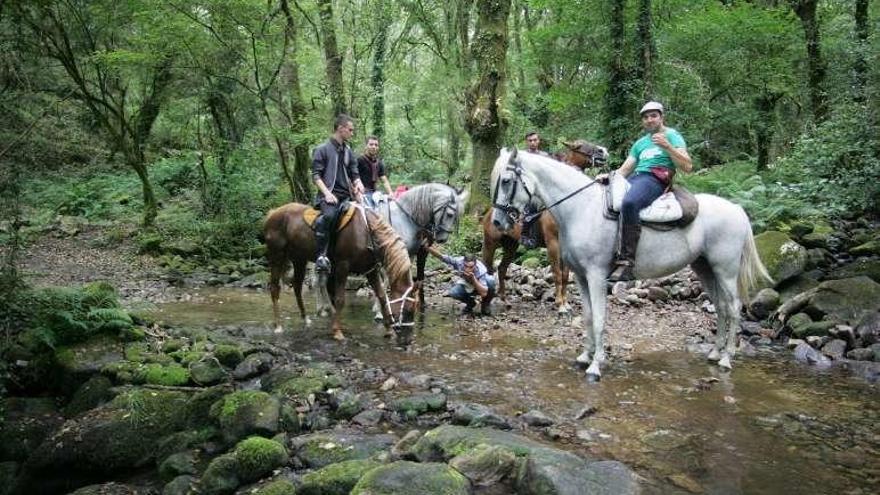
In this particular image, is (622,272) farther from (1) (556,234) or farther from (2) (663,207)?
(1) (556,234)

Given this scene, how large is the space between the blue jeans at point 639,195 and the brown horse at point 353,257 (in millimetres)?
2744

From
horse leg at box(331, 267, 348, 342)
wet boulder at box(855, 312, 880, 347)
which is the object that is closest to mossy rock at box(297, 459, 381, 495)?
horse leg at box(331, 267, 348, 342)

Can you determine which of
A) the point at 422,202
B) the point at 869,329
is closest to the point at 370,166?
the point at 422,202

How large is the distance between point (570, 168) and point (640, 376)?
2.55 metres

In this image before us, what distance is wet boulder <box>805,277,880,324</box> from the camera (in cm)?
790

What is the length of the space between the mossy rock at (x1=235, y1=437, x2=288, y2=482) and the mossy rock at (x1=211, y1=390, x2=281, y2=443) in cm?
38

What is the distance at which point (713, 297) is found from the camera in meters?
7.46

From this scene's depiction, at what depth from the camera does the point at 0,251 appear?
23.4ft

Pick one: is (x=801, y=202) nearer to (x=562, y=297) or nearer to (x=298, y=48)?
(x=562, y=297)

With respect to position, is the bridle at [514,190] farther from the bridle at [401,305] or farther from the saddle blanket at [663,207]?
the bridle at [401,305]

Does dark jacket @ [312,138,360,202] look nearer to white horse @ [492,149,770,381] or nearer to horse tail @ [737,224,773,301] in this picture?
white horse @ [492,149,770,381]

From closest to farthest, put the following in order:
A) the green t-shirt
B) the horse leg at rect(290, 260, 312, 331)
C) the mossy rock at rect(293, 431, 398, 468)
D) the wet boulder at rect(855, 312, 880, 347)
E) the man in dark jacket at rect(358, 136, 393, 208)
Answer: the mossy rock at rect(293, 431, 398, 468) < the green t-shirt < the wet boulder at rect(855, 312, 880, 347) < the horse leg at rect(290, 260, 312, 331) < the man in dark jacket at rect(358, 136, 393, 208)

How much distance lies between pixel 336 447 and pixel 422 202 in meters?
4.95

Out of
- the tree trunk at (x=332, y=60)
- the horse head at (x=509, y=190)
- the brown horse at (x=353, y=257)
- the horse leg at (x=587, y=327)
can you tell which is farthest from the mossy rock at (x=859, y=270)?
the tree trunk at (x=332, y=60)
